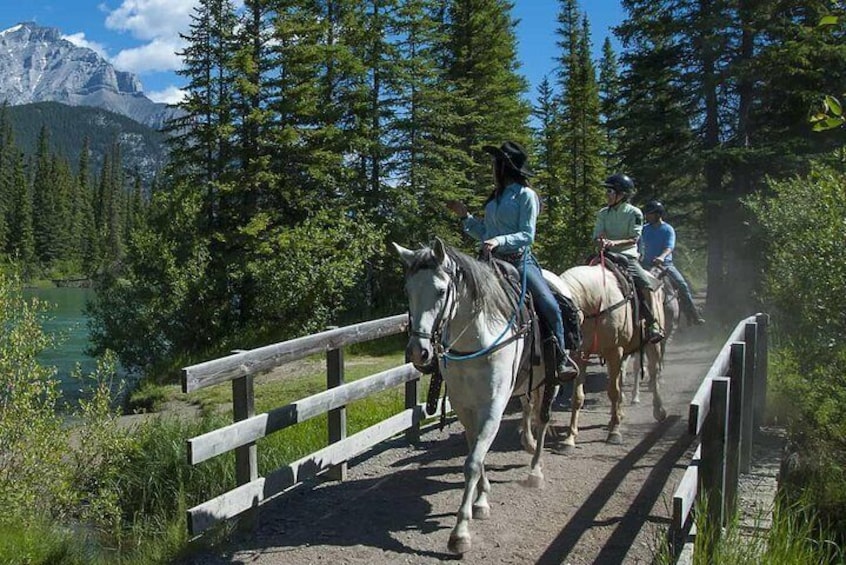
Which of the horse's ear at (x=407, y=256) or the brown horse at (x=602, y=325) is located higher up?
the horse's ear at (x=407, y=256)

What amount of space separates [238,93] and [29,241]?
85.0 m

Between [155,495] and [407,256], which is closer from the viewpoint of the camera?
[407,256]

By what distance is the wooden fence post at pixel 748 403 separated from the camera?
670cm

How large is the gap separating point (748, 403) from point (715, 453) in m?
2.95

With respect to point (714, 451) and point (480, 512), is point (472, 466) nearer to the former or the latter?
point (480, 512)

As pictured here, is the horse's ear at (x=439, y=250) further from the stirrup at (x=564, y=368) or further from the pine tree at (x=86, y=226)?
the pine tree at (x=86, y=226)

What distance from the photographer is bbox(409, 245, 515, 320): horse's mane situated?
5191mm

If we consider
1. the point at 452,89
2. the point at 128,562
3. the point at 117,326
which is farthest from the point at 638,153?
the point at 128,562

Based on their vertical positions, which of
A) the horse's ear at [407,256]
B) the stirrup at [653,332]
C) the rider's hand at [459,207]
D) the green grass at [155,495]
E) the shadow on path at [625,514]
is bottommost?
the green grass at [155,495]

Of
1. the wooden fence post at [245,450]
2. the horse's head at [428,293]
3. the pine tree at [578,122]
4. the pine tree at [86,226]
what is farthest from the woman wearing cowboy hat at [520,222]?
the pine tree at [86,226]

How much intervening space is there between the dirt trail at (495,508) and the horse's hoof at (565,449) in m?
0.08

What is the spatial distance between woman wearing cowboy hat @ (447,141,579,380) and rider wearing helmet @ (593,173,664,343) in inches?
94.5

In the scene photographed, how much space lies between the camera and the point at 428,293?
5.09 meters

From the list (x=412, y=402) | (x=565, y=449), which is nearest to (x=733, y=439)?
(x=565, y=449)
